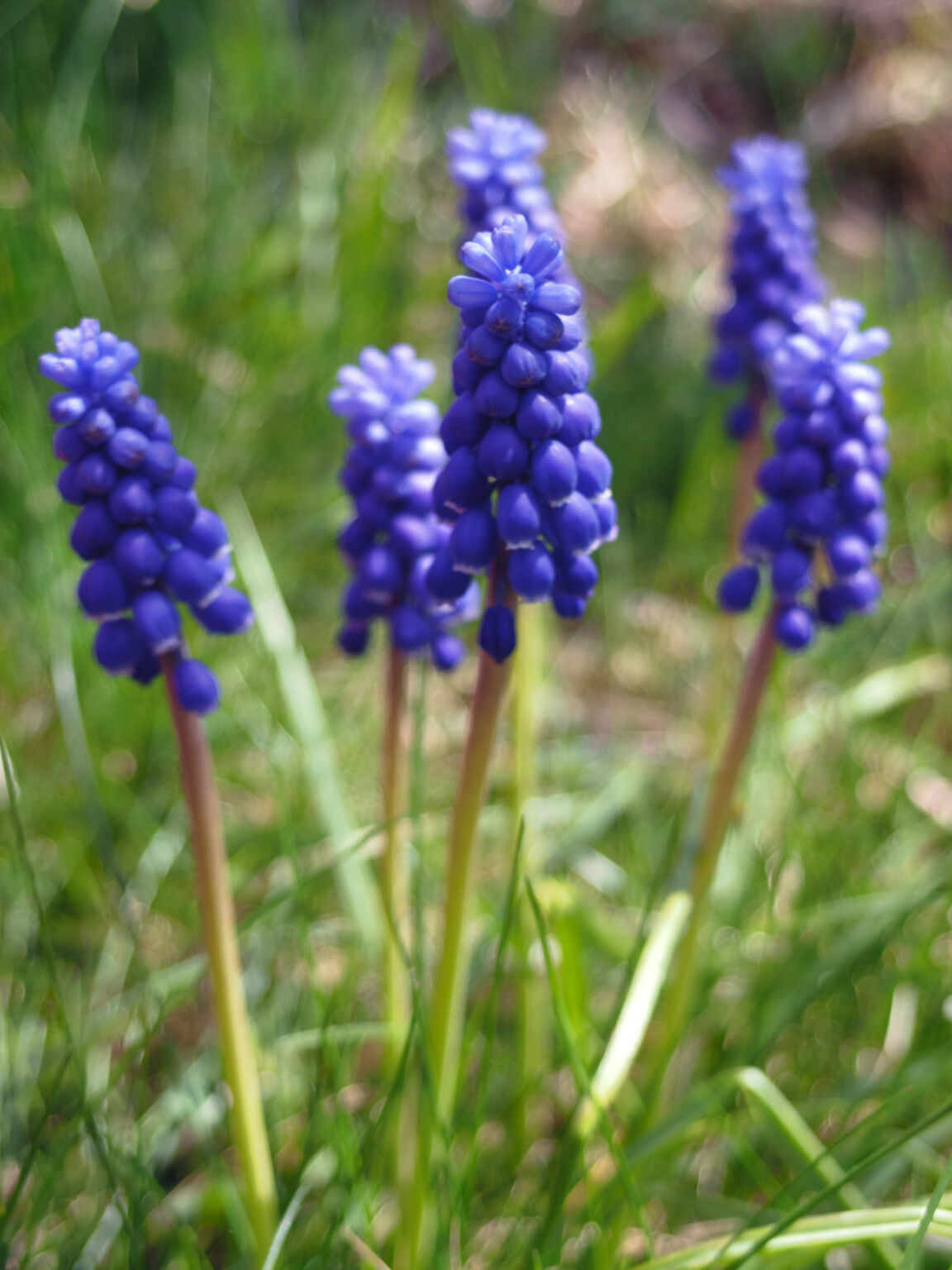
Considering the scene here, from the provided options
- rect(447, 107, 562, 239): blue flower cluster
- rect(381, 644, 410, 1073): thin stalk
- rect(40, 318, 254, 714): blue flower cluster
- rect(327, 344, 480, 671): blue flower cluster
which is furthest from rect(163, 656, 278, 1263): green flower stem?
rect(447, 107, 562, 239): blue flower cluster

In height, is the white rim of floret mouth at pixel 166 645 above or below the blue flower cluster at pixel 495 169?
below

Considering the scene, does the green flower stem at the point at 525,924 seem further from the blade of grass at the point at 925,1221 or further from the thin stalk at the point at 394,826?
the blade of grass at the point at 925,1221

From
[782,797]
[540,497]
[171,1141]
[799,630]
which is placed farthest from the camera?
[782,797]

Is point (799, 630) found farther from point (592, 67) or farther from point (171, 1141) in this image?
point (592, 67)

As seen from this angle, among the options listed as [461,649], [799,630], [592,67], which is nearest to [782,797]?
[799,630]

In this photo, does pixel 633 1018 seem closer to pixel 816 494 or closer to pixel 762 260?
pixel 816 494

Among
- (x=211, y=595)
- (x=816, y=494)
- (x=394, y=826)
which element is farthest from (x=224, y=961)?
(x=816, y=494)

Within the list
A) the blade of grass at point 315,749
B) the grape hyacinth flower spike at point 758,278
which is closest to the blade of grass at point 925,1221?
the blade of grass at point 315,749
